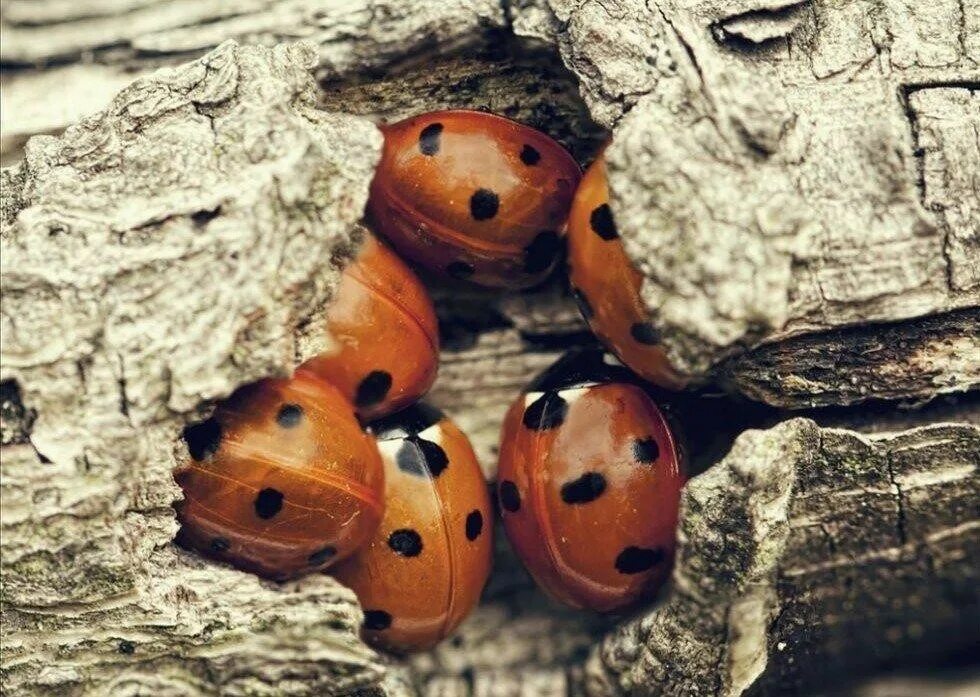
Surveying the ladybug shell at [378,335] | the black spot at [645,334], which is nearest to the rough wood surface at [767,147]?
the black spot at [645,334]

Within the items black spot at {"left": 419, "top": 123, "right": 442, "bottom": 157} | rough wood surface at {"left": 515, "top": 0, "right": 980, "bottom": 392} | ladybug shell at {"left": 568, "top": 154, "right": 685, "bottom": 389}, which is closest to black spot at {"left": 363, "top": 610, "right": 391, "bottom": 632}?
ladybug shell at {"left": 568, "top": 154, "right": 685, "bottom": 389}

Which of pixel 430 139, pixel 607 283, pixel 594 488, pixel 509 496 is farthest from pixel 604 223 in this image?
pixel 509 496

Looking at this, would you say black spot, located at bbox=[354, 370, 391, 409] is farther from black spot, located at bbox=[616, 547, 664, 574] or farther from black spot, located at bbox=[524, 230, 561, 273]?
black spot, located at bbox=[616, 547, 664, 574]

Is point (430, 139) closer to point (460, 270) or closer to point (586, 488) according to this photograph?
point (460, 270)

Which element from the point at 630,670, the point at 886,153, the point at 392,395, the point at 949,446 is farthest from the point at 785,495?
the point at 392,395

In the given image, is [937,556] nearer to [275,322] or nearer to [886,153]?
[886,153]

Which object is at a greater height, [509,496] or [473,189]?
[473,189]

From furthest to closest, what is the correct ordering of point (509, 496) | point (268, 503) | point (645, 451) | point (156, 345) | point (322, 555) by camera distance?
point (509, 496), point (645, 451), point (322, 555), point (268, 503), point (156, 345)
